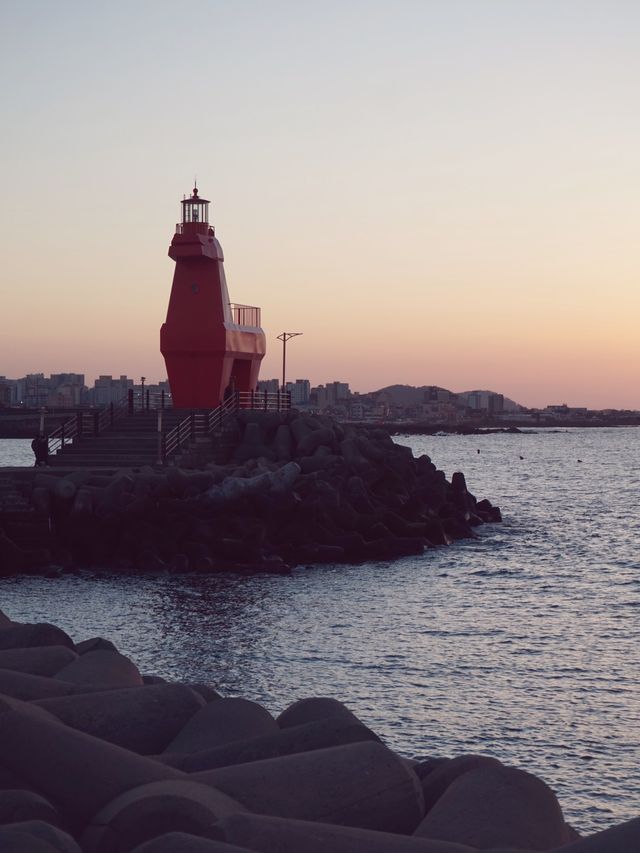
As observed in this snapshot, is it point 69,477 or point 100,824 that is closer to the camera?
point 100,824

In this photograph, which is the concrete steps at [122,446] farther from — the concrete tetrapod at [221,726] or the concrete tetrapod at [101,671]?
the concrete tetrapod at [221,726]

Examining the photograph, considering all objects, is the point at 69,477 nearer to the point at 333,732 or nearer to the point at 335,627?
the point at 335,627

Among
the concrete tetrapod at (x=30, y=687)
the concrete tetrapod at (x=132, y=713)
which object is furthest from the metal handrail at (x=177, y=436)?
the concrete tetrapod at (x=132, y=713)

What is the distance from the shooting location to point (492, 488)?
5753cm

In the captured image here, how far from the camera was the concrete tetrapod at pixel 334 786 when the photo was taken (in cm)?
457

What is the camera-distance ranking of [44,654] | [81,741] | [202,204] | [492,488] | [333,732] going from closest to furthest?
[81,741], [333,732], [44,654], [202,204], [492,488]

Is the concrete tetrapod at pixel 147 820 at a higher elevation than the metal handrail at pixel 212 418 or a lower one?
lower

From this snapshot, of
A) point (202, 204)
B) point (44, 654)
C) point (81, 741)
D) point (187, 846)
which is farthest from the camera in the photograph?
point (202, 204)

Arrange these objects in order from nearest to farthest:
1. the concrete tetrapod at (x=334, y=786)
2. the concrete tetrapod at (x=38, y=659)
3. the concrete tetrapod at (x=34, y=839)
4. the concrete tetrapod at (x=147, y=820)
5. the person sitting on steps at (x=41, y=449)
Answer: the concrete tetrapod at (x=34, y=839), the concrete tetrapod at (x=147, y=820), the concrete tetrapod at (x=334, y=786), the concrete tetrapod at (x=38, y=659), the person sitting on steps at (x=41, y=449)

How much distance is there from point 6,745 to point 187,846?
4.81 feet

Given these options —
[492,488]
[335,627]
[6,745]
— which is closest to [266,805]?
[6,745]

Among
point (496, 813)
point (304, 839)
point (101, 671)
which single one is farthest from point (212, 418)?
point (304, 839)

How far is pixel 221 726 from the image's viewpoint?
593 cm

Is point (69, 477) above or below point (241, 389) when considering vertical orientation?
below
